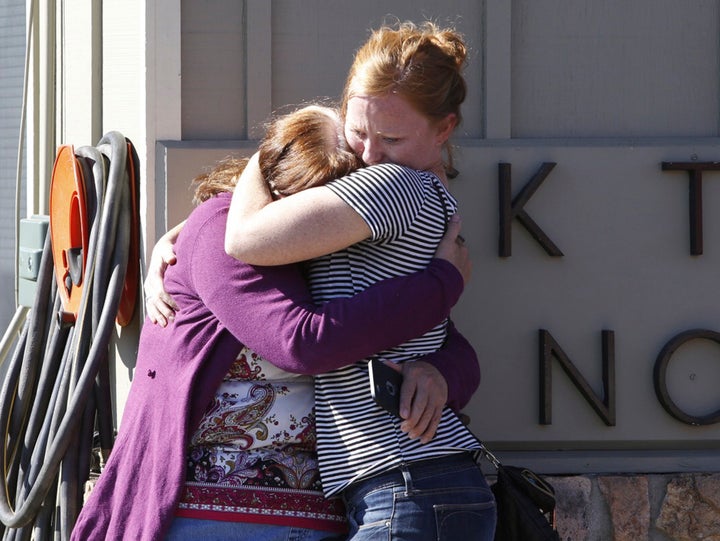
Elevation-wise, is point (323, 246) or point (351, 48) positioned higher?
point (351, 48)

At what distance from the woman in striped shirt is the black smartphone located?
1.0 inches

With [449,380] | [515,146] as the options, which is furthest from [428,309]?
[515,146]

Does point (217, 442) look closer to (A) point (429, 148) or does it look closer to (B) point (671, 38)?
(A) point (429, 148)

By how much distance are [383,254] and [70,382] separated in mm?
1281

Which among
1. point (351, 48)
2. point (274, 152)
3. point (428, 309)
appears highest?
point (351, 48)

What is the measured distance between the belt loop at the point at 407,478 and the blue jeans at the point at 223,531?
0.25m

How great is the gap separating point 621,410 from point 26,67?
254 centimetres

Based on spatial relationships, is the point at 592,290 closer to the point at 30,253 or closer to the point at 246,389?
the point at 246,389

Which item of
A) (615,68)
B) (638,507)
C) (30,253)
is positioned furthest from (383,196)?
(30,253)

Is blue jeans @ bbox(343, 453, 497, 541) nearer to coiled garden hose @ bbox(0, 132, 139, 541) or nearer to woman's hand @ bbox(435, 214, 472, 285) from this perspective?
woman's hand @ bbox(435, 214, 472, 285)

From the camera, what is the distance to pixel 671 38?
3203mm

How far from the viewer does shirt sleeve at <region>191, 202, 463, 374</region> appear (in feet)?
6.64

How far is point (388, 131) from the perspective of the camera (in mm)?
2209

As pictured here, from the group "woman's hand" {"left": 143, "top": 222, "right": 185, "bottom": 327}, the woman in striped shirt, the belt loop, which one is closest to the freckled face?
the woman in striped shirt
